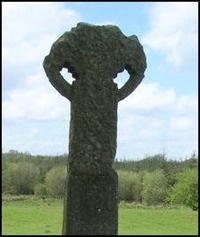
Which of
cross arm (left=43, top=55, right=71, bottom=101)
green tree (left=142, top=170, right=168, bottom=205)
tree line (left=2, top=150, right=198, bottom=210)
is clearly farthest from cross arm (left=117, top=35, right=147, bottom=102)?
green tree (left=142, top=170, right=168, bottom=205)

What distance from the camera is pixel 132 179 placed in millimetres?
80438

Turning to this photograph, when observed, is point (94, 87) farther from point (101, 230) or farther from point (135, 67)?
point (101, 230)

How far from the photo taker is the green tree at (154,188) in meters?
74.8

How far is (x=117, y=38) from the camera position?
991 centimetres

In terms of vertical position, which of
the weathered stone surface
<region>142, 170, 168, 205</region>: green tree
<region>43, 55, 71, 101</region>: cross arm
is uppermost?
<region>43, 55, 71, 101</region>: cross arm

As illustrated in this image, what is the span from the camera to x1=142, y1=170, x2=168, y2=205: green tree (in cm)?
A: 7475

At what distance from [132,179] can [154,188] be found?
229 inches

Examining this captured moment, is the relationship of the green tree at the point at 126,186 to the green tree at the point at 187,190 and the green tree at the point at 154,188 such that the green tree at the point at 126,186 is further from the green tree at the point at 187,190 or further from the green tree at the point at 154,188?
the green tree at the point at 187,190

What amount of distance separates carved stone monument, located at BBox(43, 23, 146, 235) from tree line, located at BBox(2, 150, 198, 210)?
4649 cm

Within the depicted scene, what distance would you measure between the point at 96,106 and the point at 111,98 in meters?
0.33

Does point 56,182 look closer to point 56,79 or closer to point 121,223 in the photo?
point 121,223

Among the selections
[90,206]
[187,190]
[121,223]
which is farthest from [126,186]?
[90,206]

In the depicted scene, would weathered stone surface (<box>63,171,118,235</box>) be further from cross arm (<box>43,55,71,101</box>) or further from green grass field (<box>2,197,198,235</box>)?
green grass field (<box>2,197,198,235</box>)

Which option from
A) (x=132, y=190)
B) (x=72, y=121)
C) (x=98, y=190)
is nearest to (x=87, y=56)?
(x=72, y=121)
